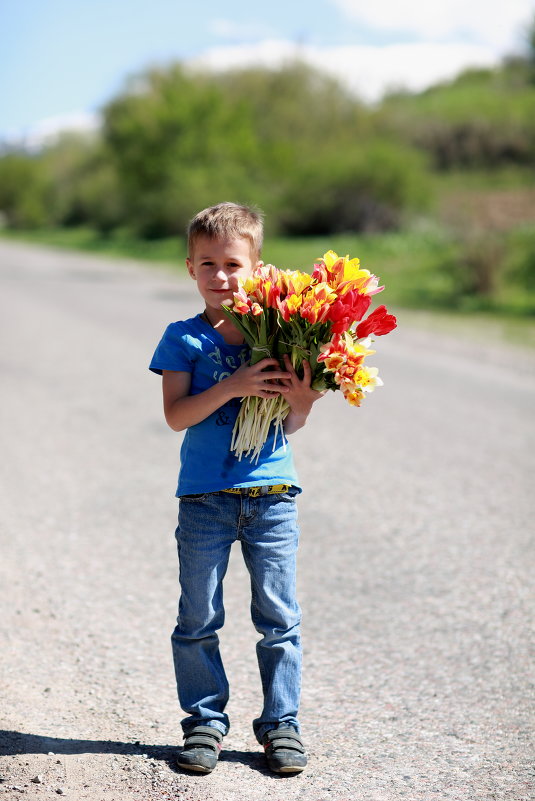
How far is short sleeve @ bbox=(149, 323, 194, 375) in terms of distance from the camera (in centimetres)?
274

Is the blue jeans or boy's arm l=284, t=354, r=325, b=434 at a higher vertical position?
boy's arm l=284, t=354, r=325, b=434

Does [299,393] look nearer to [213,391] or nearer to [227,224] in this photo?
[213,391]

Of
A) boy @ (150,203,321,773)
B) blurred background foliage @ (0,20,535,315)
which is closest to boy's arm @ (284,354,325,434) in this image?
boy @ (150,203,321,773)

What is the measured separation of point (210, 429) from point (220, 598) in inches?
19.9

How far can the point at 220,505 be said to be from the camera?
2.74 meters

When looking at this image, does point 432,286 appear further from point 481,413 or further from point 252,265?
point 252,265

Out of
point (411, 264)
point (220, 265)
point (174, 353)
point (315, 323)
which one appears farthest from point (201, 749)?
point (411, 264)

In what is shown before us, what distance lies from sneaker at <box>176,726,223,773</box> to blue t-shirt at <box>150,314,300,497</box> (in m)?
0.70

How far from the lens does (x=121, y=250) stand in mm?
35531

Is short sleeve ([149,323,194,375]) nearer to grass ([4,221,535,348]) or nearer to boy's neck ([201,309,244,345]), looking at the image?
boy's neck ([201,309,244,345])

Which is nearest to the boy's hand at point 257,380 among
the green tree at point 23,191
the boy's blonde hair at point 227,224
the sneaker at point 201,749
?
the boy's blonde hair at point 227,224

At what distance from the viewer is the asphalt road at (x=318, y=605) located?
279 centimetres

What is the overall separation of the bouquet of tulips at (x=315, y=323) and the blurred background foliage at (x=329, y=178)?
46.2 feet

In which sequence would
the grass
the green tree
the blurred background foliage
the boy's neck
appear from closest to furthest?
1. the boy's neck
2. the grass
3. the blurred background foliage
4. the green tree
